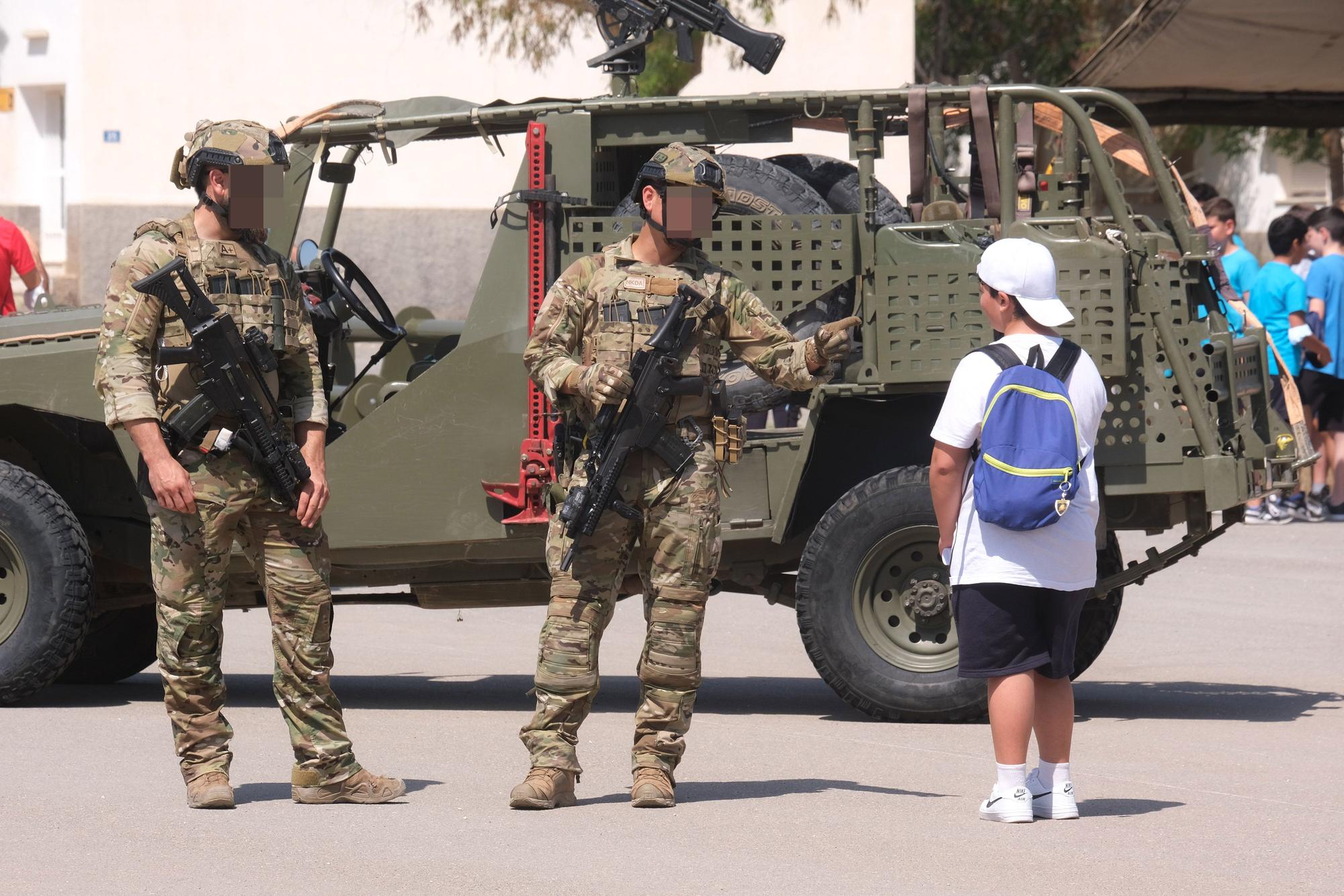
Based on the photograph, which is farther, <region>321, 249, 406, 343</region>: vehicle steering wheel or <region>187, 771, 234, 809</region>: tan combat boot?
<region>321, 249, 406, 343</region>: vehicle steering wheel

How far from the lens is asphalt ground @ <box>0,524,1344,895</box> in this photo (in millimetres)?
4918

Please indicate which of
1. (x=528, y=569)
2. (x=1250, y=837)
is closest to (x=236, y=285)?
(x=528, y=569)

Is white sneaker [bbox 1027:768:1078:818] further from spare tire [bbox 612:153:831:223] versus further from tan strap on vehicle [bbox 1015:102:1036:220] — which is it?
spare tire [bbox 612:153:831:223]

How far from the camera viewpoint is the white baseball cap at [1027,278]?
5.34m

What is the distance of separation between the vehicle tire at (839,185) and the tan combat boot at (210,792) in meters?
2.98

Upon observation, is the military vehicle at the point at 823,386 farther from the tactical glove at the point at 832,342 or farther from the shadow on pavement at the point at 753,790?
the tactical glove at the point at 832,342

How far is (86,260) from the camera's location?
73.5ft

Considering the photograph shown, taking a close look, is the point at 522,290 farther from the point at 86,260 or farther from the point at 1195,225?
the point at 86,260

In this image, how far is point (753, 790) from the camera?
5.95 meters

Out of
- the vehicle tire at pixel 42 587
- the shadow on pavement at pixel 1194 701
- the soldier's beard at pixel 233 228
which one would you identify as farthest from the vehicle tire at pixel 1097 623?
the vehicle tire at pixel 42 587

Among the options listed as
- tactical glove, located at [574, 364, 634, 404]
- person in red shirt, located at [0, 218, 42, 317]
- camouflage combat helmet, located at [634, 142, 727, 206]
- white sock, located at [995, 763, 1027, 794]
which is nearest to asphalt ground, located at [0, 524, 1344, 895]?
white sock, located at [995, 763, 1027, 794]

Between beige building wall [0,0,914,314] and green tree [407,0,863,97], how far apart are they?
0.74 feet

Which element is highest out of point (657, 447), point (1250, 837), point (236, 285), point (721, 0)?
point (721, 0)

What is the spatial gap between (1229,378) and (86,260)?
1786cm
